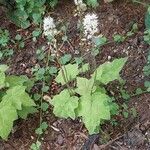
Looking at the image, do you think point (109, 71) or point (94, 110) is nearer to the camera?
point (94, 110)

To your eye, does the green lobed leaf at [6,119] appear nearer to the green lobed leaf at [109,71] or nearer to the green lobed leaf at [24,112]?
the green lobed leaf at [24,112]

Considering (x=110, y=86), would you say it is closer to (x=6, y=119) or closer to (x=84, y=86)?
(x=84, y=86)

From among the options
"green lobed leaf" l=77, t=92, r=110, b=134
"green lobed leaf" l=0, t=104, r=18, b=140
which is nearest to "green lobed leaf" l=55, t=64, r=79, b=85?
"green lobed leaf" l=77, t=92, r=110, b=134

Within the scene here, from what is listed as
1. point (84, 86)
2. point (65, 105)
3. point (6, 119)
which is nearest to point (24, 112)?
point (6, 119)

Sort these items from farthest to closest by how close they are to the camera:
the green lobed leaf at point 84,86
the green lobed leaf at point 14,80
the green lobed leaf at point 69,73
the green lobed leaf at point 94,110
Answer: the green lobed leaf at point 14,80
the green lobed leaf at point 69,73
the green lobed leaf at point 84,86
the green lobed leaf at point 94,110

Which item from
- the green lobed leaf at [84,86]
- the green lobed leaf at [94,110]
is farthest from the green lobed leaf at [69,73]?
the green lobed leaf at [94,110]

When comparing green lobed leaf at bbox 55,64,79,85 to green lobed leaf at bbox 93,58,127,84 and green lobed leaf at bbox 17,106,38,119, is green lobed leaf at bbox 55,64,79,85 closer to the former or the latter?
green lobed leaf at bbox 93,58,127,84

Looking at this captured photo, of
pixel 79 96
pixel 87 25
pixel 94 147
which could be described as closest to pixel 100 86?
pixel 79 96
